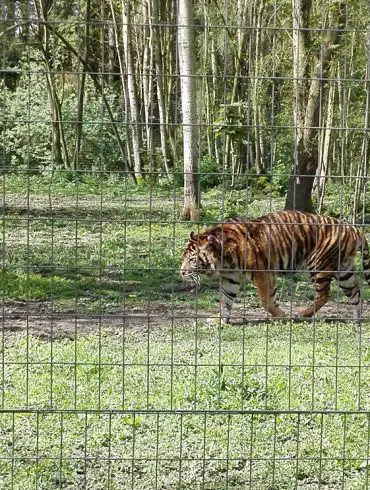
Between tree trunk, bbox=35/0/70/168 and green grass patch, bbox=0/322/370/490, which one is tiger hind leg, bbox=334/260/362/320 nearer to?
green grass patch, bbox=0/322/370/490

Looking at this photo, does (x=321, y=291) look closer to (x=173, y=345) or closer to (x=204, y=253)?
(x=204, y=253)

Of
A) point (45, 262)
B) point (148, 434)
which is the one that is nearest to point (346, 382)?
point (148, 434)

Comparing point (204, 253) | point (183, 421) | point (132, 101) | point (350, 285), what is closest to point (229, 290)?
point (204, 253)

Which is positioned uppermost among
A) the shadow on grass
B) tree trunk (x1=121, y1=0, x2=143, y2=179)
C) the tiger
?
tree trunk (x1=121, y1=0, x2=143, y2=179)

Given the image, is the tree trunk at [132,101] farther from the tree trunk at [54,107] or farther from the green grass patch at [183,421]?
the green grass patch at [183,421]

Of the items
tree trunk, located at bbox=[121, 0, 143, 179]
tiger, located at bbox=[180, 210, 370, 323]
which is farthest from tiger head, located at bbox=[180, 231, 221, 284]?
tree trunk, located at bbox=[121, 0, 143, 179]

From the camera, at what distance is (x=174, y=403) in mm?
6375

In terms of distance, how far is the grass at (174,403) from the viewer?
4.89m

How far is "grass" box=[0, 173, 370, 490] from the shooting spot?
489 centimetres

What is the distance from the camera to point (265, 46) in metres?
27.4

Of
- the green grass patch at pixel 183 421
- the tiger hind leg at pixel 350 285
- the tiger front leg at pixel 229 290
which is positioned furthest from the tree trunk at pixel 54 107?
the tiger hind leg at pixel 350 285

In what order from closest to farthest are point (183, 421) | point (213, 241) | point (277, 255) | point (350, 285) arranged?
1. point (183, 421)
2. point (277, 255)
3. point (213, 241)
4. point (350, 285)

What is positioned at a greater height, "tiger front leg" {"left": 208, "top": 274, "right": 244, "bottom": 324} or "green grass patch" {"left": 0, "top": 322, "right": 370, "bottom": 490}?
"green grass patch" {"left": 0, "top": 322, "right": 370, "bottom": 490}

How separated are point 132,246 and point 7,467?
26.9ft
